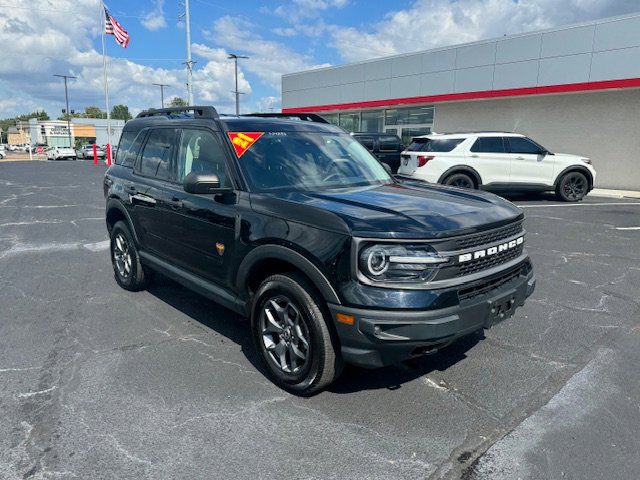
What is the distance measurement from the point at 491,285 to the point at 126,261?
4040 mm

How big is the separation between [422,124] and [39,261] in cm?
1915

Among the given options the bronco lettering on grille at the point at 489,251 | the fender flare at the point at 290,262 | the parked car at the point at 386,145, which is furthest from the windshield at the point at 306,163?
the parked car at the point at 386,145

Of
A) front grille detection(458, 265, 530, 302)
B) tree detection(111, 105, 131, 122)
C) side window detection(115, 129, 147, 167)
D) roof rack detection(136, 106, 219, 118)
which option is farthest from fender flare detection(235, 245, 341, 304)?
tree detection(111, 105, 131, 122)

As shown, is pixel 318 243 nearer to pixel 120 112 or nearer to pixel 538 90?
pixel 538 90

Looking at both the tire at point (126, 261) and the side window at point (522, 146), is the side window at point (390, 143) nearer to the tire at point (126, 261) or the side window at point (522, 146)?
the side window at point (522, 146)

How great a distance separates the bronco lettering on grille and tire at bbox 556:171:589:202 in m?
10.9

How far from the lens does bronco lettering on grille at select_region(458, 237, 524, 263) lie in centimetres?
293

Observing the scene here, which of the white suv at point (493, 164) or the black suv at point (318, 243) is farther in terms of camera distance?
the white suv at point (493, 164)

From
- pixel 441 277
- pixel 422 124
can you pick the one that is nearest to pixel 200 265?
pixel 441 277

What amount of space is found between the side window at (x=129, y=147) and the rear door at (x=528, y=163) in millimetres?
10129

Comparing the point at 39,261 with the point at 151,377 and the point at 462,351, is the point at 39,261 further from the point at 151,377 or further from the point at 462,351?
the point at 462,351

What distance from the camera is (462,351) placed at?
3.91 metres

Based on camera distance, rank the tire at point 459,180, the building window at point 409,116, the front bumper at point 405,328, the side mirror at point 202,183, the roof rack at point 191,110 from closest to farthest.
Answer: the front bumper at point 405,328 → the side mirror at point 202,183 → the roof rack at point 191,110 → the tire at point 459,180 → the building window at point 409,116

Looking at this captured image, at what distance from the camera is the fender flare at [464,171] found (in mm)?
11914
